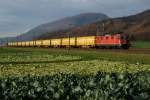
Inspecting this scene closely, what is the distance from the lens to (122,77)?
12.8 m

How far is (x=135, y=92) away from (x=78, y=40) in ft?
325

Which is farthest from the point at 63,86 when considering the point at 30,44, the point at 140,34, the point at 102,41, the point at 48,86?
the point at 140,34

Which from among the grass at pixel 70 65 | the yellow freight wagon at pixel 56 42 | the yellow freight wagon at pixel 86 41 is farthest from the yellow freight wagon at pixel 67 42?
the grass at pixel 70 65

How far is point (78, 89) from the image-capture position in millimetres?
10898

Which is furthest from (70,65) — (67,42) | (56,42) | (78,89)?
(56,42)

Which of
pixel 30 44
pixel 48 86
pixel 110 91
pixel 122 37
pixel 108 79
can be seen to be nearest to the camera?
pixel 110 91

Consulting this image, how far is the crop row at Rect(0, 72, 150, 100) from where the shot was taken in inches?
393

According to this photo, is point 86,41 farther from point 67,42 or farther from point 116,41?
point 116,41

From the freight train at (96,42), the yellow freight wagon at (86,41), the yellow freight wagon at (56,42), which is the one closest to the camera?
the freight train at (96,42)

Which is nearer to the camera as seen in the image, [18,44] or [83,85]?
[83,85]

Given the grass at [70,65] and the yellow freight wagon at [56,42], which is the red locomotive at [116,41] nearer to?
the grass at [70,65]

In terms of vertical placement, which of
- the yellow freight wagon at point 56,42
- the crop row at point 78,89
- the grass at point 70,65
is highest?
the crop row at point 78,89

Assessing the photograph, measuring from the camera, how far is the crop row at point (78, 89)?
999 cm

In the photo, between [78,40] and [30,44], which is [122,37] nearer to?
[78,40]
